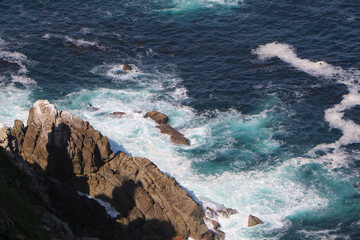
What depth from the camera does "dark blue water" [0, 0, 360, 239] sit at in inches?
2874

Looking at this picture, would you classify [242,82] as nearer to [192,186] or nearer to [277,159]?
[277,159]

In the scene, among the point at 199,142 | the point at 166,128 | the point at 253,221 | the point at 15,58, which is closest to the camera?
the point at 253,221

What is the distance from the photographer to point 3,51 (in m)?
105

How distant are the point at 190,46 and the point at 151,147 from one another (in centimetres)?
3687

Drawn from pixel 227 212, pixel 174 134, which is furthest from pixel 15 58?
pixel 227 212

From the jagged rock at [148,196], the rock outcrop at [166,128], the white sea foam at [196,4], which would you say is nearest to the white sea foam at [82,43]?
the white sea foam at [196,4]

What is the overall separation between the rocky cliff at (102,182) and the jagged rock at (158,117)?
1721 centimetres

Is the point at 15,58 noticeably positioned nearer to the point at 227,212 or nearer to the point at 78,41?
the point at 78,41

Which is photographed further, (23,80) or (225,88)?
(23,80)

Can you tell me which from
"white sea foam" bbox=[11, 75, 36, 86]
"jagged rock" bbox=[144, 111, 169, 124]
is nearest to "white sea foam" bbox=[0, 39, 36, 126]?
"white sea foam" bbox=[11, 75, 36, 86]

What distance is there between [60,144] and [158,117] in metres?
23.5

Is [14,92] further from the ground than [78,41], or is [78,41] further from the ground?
[78,41]

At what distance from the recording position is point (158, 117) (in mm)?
86188

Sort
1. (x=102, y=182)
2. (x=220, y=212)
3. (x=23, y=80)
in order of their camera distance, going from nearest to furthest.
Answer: (x=102, y=182) < (x=220, y=212) < (x=23, y=80)
